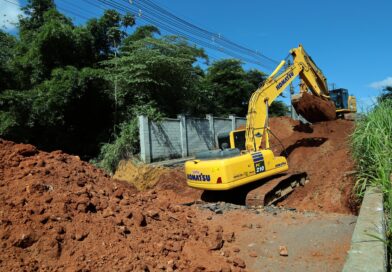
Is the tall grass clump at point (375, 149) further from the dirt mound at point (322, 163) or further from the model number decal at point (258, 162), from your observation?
the model number decal at point (258, 162)

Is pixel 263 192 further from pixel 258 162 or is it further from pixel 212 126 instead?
pixel 212 126

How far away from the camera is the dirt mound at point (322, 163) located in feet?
27.1

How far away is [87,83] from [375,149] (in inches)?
487

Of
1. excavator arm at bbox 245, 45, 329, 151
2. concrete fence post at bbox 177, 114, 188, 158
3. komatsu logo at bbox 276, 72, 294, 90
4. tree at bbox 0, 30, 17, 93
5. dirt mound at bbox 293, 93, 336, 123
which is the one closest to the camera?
excavator arm at bbox 245, 45, 329, 151

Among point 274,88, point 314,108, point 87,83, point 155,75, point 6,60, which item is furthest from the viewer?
point 155,75

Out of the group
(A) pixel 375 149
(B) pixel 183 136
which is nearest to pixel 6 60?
(B) pixel 183 136

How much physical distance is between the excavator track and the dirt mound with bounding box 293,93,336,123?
3.47m

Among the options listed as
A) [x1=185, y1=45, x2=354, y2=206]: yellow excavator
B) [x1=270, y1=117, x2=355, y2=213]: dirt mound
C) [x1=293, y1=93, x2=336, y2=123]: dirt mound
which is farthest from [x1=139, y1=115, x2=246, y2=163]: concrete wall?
[x1=293, y1=93, x2=336, y2=123]: dirt mound

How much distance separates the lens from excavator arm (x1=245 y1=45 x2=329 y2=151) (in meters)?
9.99

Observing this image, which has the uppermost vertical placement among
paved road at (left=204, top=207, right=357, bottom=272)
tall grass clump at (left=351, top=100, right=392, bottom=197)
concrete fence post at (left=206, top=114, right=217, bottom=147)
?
concrete fence post at (left=206, top=114, right=217, bottom=147)

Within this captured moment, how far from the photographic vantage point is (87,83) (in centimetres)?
1556

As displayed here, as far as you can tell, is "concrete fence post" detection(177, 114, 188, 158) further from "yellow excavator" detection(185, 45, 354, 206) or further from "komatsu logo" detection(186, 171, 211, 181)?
"komatsu logo" detection(186, 171, 211, 181)

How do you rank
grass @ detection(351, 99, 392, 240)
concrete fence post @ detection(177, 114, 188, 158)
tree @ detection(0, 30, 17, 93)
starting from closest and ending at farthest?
1. grass @ detection(351, 99, 392, 240)
2. tree @ detection(0, 30, 17, 93)
3. concrete fence post @ detection(177, 114, 188, 158)

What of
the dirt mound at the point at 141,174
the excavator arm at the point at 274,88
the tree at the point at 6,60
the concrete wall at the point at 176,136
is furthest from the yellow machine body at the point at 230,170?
the tree at the point at 6,60
